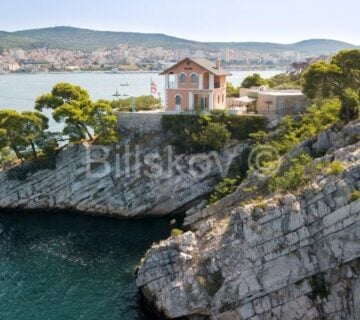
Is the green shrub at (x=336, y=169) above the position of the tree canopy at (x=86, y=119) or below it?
above

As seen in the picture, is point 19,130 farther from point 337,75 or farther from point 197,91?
point 337,75

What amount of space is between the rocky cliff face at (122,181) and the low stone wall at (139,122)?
5.63 feet

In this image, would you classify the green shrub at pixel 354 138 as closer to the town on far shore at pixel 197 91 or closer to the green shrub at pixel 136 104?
the town on far shore at pixel 197 91

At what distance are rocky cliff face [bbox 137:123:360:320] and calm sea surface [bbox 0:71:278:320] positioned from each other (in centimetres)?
471

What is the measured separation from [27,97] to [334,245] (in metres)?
116

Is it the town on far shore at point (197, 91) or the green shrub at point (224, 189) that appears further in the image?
the town on far shore at point (197, 91)

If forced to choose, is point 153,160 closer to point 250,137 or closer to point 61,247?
point 250,137

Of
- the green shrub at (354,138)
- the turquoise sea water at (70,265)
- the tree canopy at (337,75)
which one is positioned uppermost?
the tree canopy at (337,75)

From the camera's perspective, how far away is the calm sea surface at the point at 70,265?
31.0 m

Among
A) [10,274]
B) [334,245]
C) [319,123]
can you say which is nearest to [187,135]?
[319,123]

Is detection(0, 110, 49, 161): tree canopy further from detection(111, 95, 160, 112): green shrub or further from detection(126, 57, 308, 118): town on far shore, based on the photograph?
detection(126, 57, 308, 118): town on far shore

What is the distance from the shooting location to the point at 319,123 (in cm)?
4153

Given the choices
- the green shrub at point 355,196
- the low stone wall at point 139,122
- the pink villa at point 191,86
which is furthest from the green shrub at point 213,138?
the green shrub at point 355,196

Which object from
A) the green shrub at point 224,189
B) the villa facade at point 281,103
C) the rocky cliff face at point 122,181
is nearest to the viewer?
the green shrub at point 224,189
